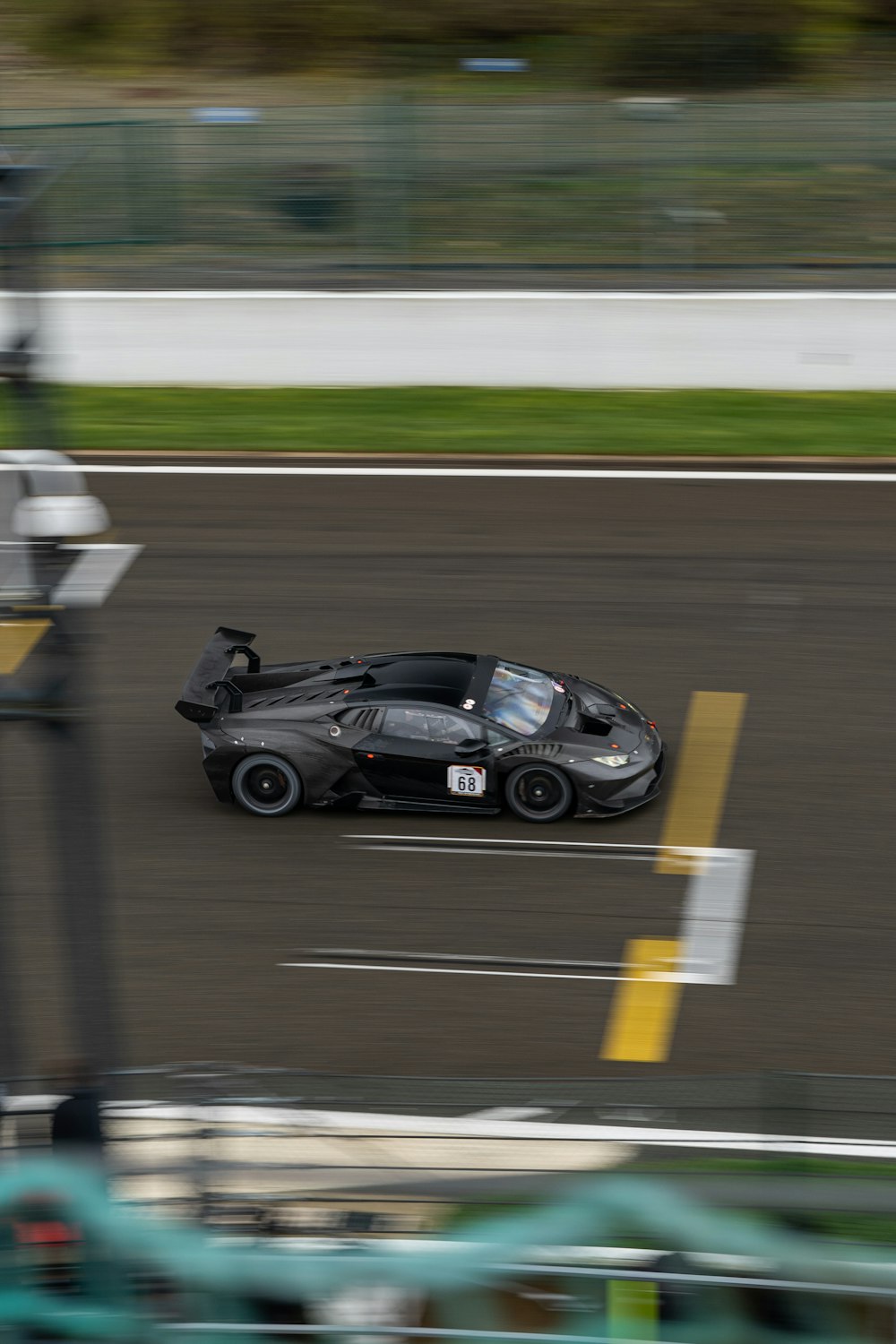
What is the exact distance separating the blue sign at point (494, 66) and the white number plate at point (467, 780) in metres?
14.7

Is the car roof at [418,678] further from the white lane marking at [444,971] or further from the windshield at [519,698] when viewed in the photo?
the white lane marking at [444,971]

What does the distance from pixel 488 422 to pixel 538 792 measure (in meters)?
8.68

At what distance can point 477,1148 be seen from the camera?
6.00 metres

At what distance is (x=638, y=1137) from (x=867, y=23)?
29.4 meters

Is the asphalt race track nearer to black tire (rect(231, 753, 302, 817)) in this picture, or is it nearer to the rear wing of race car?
black tire (rect(231, 753, 302, 817))

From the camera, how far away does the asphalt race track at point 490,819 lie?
10000 millimetres

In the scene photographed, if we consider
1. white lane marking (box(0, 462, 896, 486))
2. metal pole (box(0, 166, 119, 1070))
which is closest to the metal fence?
white lane marking (box(0, 462, 896, 486))

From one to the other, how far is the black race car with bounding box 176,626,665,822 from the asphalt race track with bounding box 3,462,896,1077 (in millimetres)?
263

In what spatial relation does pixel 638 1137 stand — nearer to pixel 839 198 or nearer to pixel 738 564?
pixel 738 564

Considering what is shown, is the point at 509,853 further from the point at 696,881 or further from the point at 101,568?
the point at 101,568

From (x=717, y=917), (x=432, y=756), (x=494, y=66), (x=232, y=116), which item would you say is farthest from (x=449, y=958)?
(x=494, y=66)

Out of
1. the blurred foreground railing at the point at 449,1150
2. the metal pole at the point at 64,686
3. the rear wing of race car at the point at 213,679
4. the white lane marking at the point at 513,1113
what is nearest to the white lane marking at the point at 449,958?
the rear wing of race car at the point at 213,679

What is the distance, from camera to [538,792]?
11.9 metres

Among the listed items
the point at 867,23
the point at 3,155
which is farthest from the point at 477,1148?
the point at 867,23
